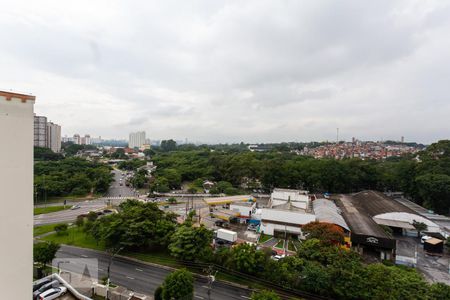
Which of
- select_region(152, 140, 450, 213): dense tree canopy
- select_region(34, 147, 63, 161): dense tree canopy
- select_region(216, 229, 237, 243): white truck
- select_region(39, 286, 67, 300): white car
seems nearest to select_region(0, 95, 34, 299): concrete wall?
select_region(39, 286, 67, 300): white car

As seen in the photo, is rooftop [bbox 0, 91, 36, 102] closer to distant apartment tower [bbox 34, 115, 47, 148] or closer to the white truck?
the white truck

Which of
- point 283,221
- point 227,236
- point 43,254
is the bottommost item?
point 227,236

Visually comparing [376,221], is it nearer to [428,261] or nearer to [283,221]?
[428,261]

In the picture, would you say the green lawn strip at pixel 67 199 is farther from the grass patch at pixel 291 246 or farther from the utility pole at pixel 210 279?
the grass patch at pixel 291 246

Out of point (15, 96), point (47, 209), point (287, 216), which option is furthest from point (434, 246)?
point (47, 209)

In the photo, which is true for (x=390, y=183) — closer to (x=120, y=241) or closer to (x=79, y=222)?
(x=120, y=241)

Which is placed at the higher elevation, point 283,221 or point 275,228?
point 283,221
